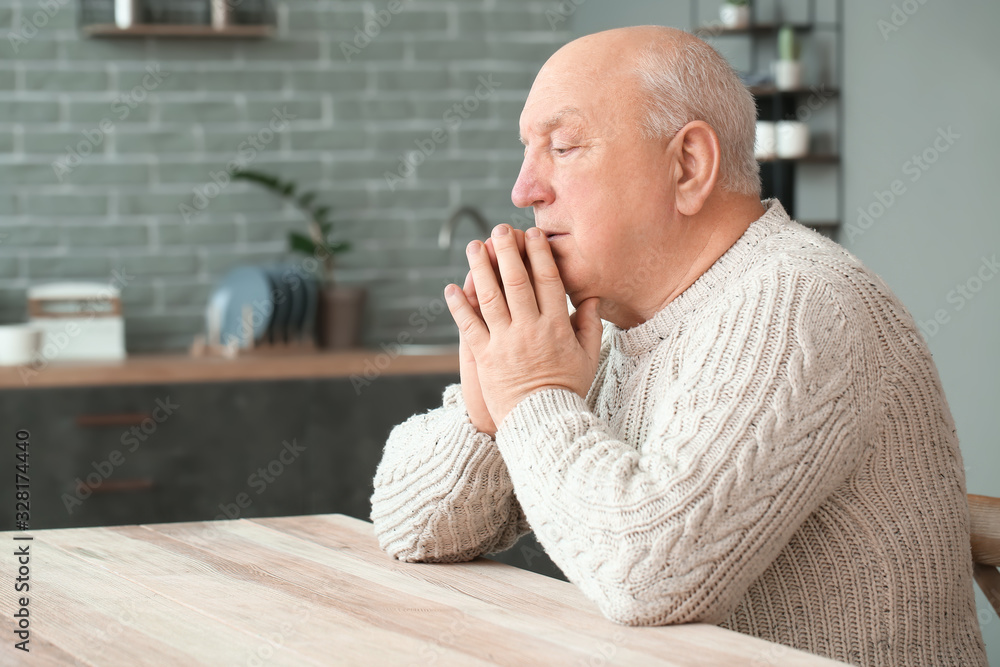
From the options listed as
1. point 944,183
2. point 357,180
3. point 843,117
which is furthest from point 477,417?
point 357,180

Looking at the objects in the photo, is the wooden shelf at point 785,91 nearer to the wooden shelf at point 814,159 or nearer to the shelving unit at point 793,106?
the shelving unit at point 793,106

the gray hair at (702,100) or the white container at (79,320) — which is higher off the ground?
Result: the gray hair at (702,100)

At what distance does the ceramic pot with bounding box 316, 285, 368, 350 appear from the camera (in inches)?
137

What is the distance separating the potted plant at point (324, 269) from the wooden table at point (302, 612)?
2.15 meters

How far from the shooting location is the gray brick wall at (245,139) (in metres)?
3.42

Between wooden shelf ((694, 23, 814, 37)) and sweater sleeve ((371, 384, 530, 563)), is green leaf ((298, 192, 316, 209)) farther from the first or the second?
sweater sleeve ((371, 384, 530, 563))

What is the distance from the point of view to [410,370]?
3172 millimetres

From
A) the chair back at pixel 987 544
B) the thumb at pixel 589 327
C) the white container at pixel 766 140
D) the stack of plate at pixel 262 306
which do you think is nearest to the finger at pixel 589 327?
the thumb at pixel 589 327

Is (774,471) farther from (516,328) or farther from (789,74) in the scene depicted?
(789,74)

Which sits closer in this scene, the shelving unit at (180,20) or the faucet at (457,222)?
the shelving unit at (180,20)

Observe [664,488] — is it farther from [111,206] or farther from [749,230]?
[111,206]

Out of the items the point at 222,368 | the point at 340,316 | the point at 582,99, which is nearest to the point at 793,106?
the point at 340,316

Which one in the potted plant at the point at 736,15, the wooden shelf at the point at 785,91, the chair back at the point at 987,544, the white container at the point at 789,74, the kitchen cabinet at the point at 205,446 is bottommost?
the kitchen cabinet at the point at 205,446

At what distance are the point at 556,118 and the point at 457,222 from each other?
8.40 feet
